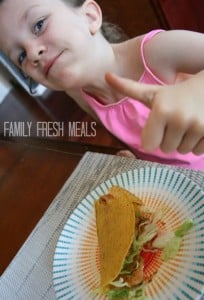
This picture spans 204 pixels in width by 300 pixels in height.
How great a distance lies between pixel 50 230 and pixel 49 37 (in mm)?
333

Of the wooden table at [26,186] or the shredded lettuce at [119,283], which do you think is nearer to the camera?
the shredded lettuce at [119,283]

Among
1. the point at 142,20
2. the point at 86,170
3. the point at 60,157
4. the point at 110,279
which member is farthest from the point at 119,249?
the point at 142,20

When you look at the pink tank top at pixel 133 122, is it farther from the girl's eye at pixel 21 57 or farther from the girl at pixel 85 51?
the girl's eye at pixel 21 57

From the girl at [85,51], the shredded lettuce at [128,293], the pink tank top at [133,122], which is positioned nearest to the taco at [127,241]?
the shredded lettuce at [128,293]

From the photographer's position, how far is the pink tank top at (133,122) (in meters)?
0.80

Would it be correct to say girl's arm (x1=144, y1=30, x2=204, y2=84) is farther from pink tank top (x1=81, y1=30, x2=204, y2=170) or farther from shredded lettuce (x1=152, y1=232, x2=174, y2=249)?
shredded lettuce (x1=152, y1=232, x2=174, y2=249)

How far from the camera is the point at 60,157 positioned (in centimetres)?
83

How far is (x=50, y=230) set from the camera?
26.3 inches

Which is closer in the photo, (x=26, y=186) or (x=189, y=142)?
(x=189, y=142)

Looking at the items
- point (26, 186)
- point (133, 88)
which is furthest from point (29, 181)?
point (133, 88)

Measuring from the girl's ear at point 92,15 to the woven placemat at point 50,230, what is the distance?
0.78 ft

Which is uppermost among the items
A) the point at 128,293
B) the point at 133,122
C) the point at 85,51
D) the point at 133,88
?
the point at 133,88

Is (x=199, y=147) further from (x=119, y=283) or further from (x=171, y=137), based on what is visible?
(x=119, y=283)

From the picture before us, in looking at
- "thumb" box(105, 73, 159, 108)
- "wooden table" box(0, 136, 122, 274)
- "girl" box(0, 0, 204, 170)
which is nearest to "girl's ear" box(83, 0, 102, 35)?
"girl" box(0, 0, 204, 170)
